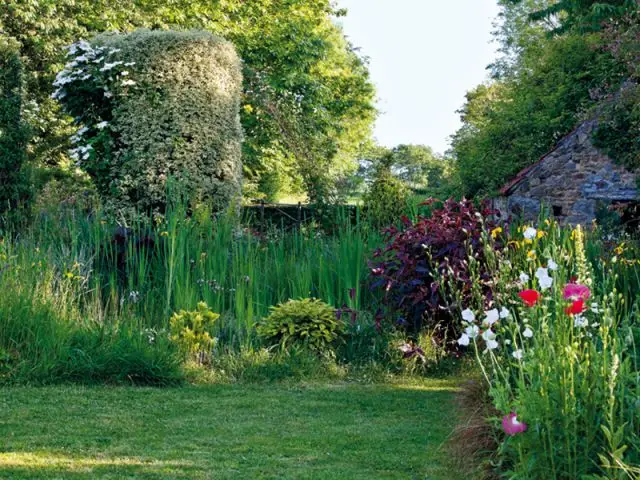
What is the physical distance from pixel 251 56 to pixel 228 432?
53.0ft

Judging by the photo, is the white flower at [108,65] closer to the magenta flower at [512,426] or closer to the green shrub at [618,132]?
the green shrub at [618,132]

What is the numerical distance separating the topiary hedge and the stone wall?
585 cm

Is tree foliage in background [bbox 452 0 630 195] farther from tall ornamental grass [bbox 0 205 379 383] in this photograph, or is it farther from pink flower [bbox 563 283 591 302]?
pink flower [bbox 563 283 591 302]

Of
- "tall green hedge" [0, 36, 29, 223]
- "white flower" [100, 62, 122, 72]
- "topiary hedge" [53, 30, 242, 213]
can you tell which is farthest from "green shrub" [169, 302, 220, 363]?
"tall green hedge" [0, 36, 29, 223]

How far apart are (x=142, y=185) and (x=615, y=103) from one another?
326 inches

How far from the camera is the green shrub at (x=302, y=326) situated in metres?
6.62

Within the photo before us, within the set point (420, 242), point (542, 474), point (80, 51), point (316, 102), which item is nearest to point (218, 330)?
point (420, 242)

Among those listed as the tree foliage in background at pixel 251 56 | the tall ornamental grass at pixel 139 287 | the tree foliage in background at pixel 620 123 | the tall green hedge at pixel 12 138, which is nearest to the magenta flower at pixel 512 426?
the tall ornamental grass at pixel 139 287

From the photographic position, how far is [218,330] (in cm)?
687

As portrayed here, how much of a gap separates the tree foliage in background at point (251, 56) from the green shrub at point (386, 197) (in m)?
1.26

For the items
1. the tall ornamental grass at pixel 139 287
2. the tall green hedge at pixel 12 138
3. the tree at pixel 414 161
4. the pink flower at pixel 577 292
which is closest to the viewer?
the pink flower at pixel 577 292

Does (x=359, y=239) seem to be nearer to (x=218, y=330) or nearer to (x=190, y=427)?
(x=218, y=330)

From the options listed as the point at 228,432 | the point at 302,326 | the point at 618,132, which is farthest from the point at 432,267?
the point at 618,132

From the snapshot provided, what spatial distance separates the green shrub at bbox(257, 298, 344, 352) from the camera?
662 cm
